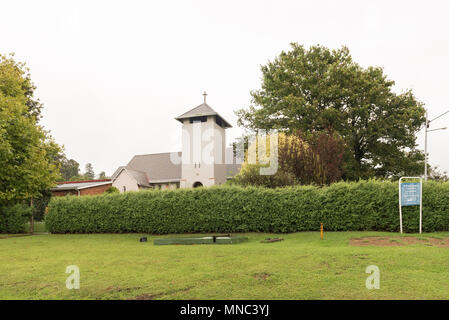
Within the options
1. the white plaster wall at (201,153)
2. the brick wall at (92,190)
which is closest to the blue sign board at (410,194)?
the white plaster wall at (201,153)

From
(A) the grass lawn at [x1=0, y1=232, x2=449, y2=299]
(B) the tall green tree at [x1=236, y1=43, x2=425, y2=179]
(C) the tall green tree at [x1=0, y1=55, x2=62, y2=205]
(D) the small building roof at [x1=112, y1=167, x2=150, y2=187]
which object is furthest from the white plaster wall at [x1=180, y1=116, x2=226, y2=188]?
(A) the grass lawn at [x1=0, y1=232, x2=449, y2=299]

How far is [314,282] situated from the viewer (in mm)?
6352

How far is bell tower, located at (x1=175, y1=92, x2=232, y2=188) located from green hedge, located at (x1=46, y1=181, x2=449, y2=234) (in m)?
21.0

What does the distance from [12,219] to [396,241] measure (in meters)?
25.0

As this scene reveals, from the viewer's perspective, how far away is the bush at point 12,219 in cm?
2256

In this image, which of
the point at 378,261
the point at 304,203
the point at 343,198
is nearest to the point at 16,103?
the point at 304,203

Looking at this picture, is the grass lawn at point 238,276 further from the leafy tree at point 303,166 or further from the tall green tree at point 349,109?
the tall green tree at point 349,109

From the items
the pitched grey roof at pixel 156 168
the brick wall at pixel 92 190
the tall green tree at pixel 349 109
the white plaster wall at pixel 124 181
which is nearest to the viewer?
the tall green tree at pixel 349 109

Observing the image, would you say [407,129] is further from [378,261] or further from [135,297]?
[135,297]

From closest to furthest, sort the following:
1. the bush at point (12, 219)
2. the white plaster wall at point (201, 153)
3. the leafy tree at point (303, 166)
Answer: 1. the bush at point (12, 219)
2. the leafy tree at point (303, 166)
3. the white plaster wall at point (201, 153)

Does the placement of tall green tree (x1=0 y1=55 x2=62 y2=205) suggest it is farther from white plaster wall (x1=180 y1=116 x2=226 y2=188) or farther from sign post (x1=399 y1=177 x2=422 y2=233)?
sign post (x1=399 y1=177 x2=422 y2=233)

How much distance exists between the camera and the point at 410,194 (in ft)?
49.5

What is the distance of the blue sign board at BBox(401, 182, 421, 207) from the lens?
49.2 feet

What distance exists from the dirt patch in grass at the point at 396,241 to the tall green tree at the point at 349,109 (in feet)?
53.2
